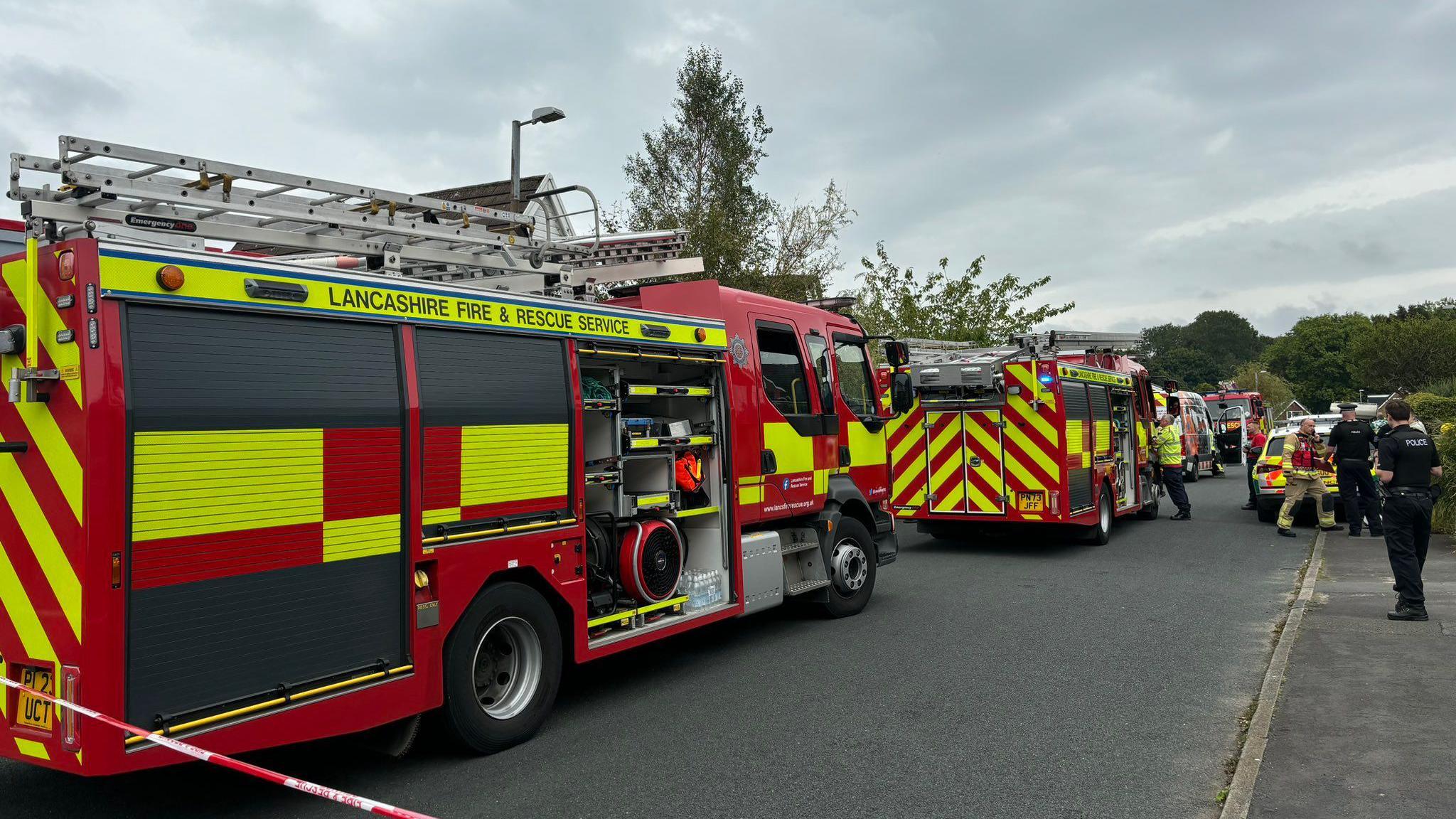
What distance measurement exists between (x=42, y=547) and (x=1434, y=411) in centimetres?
1757

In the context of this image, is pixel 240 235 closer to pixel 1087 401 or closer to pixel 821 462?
pixel 821 462

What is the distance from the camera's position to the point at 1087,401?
1391 centimetres

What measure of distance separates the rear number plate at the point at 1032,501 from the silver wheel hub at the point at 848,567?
14.1 ft

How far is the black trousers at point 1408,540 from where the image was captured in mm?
8133

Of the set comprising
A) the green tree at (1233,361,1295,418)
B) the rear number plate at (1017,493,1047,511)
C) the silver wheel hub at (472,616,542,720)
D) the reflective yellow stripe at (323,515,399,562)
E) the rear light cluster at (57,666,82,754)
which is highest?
the green tree at (1233,361,1295,418)

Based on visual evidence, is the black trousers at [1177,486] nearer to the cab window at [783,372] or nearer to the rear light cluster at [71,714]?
the cab window at [783,372]

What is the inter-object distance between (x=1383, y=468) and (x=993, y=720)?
189 inches

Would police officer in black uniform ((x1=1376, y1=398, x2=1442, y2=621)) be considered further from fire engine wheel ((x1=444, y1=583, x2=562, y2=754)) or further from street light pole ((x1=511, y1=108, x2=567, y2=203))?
street light pole ((x1=511, y1=108, x2=567, y2=203))

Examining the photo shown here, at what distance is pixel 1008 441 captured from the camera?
13016 mm

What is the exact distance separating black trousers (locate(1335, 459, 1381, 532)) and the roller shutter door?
1340 centimetres

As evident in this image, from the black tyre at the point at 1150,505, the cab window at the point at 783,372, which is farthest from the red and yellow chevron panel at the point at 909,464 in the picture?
the black tyre at the point at 1150,505

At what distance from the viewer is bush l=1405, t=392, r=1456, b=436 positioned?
1506cm

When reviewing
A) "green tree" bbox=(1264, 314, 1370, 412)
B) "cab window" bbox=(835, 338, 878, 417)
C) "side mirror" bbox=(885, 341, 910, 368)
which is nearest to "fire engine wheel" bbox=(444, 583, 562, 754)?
"cab window" bbox=(835, 338, 878, 417)

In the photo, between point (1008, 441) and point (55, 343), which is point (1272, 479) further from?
point (55, 343)
